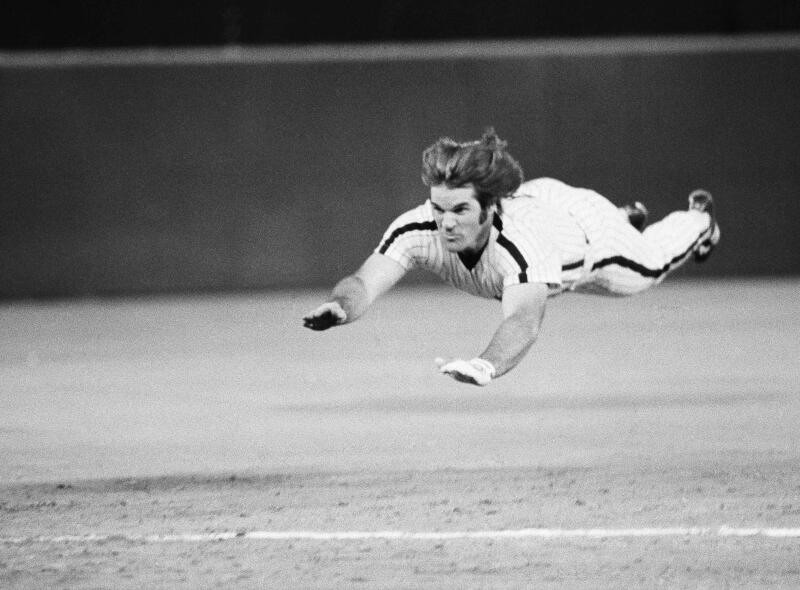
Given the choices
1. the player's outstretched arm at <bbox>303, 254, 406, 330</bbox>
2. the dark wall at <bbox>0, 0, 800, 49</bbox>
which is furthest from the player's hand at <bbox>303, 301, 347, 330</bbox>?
the dark wall at <bbox>0, 0, 800, 49</bbox>

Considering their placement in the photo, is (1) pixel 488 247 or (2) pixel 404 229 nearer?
(1) pixel 488 247

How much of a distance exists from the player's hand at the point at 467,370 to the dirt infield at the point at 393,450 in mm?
645

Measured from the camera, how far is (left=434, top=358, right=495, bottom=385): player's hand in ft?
17.9

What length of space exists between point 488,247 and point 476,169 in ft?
1.13

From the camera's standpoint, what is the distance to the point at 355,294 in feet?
21.2

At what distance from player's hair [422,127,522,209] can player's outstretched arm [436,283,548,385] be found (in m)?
0.45

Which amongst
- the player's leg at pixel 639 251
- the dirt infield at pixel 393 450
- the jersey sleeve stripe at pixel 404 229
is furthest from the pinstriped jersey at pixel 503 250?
the dirt infield at pixel 393 450

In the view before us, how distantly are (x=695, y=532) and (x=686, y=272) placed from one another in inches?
382

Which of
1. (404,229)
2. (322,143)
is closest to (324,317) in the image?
(404,229)

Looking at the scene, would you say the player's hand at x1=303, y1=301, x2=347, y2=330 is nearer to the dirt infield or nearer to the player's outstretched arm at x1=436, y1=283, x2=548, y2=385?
the player's outstretched arm at x1=436, y1=283, x2=548, y2=385

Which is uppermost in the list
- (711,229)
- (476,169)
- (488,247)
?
(476,169)

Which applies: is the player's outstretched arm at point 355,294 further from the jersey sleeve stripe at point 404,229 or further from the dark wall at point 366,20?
the dark wall at point 366,20

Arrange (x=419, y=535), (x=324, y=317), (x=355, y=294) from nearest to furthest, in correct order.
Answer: (x=419, y=535) → (x=324, y=317) → (x=355, y=294)

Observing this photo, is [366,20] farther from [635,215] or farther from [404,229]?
[404,229]
